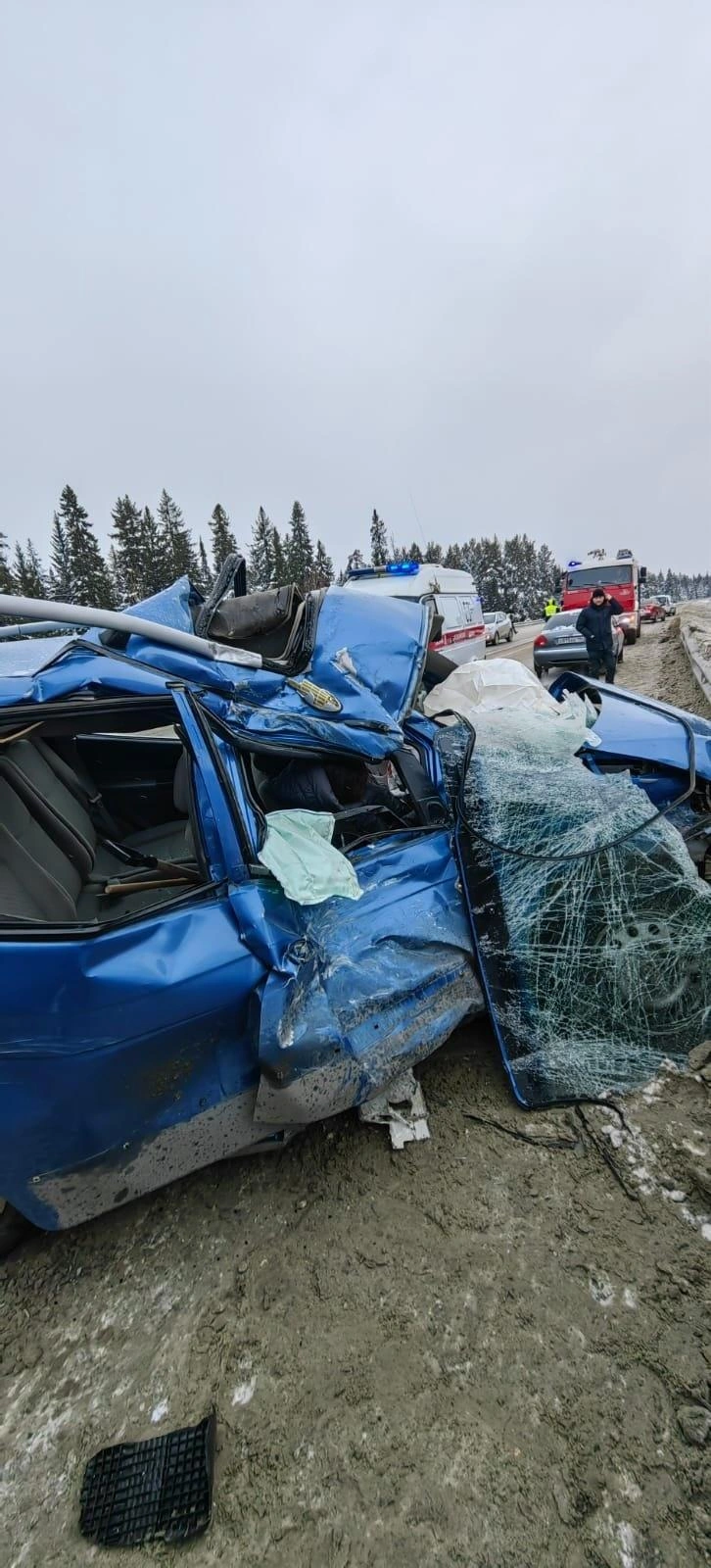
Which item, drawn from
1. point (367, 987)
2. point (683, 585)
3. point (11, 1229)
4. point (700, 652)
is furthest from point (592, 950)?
point (683, 585)

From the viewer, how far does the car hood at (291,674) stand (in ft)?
6.20

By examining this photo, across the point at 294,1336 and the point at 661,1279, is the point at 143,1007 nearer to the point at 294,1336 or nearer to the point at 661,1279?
the point at 294,1336

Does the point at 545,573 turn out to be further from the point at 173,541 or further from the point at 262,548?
the point at 173,541

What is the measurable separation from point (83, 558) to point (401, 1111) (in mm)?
41561

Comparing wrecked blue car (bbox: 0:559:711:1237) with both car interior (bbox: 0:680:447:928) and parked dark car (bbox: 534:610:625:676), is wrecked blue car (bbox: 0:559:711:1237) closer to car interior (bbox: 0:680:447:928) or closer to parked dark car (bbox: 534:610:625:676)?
car interior (bbox: 0:680:447:928)

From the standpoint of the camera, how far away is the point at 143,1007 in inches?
65.9

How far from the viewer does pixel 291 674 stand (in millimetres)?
2404

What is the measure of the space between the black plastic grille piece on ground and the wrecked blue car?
0.53 meters

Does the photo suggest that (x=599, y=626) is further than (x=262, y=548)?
No

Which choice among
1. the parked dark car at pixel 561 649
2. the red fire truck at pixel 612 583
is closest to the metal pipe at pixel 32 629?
the parked dark car at pixel 561 649

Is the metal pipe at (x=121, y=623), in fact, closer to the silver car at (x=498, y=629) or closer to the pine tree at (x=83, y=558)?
the silver car at (x=498, y=629)

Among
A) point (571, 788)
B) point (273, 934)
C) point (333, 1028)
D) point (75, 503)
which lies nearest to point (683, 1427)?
point (333, 1028)

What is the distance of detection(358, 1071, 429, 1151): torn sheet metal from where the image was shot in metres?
2.15

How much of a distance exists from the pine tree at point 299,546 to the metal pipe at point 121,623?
167 ft
